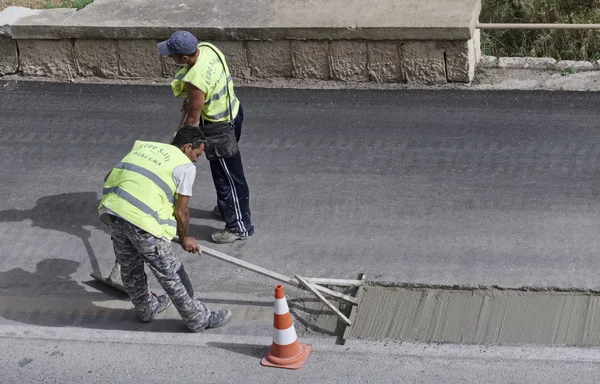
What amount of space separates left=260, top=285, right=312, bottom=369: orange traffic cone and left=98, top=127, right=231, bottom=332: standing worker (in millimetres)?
648

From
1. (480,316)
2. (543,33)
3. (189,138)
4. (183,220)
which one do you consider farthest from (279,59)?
(480,316)

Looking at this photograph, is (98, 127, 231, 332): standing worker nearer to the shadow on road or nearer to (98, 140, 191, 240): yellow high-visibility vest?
(98, 140, 191, 240): yellow high-visibility vest

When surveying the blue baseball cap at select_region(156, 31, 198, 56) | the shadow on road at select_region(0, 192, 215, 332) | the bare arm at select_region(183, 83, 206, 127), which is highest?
the blue baseball cap at select_region(156, 31, 198, 56)

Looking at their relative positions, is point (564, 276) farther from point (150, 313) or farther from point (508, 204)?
point (150, 313)

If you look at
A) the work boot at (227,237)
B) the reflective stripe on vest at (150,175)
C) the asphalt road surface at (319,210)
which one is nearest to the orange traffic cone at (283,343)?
the asphalt road surface at (319,210)

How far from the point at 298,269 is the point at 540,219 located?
1.98 metres

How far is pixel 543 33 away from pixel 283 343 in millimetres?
6382

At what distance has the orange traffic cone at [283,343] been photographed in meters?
5.90

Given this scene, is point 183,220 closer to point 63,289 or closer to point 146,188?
point 146,188

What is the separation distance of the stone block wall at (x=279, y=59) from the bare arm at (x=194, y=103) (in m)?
3.21

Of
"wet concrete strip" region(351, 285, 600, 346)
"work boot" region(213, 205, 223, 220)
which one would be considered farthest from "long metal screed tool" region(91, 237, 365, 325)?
"work boot" region(213, 205, 223, 220)

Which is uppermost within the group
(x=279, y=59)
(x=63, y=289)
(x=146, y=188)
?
(x=146, y=188)

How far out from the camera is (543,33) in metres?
10.8

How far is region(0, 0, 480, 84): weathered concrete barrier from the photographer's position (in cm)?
960
